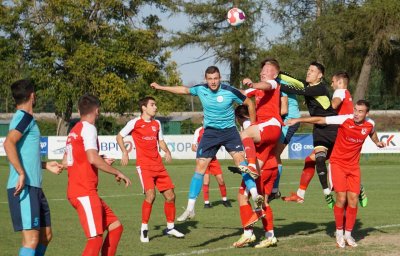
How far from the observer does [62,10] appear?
50188 millimetres

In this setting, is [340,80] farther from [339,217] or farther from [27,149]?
[27,149]

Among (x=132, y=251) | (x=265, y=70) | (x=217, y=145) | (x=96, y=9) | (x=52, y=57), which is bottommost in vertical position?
(x=132, y=251)

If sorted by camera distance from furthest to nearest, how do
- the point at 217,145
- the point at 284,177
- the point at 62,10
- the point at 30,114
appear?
the point at 62,10
the point at 284,177
the point at 217,145
the point at 30,114

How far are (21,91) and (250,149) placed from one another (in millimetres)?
4246

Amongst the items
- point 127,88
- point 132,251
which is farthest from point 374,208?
point 127,88

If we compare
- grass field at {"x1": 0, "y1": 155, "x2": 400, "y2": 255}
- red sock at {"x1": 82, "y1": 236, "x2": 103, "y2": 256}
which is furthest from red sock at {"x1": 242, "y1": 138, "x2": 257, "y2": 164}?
red sock at {"x1": 82, "y1": 236, "x2": 103, "y2": 256}

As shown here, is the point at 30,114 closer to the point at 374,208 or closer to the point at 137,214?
the point at 137,214

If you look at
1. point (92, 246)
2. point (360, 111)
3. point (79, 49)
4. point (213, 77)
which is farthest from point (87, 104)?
point (79, 49)

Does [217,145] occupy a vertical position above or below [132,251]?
above

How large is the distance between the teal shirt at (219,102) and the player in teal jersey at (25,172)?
4208 mm

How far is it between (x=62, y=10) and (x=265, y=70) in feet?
131

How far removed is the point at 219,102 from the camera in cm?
1235

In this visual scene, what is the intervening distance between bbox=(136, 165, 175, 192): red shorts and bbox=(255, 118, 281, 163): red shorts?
1.97 meters

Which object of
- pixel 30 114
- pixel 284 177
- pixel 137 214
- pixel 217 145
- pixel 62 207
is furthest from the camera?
pixel 284 177
